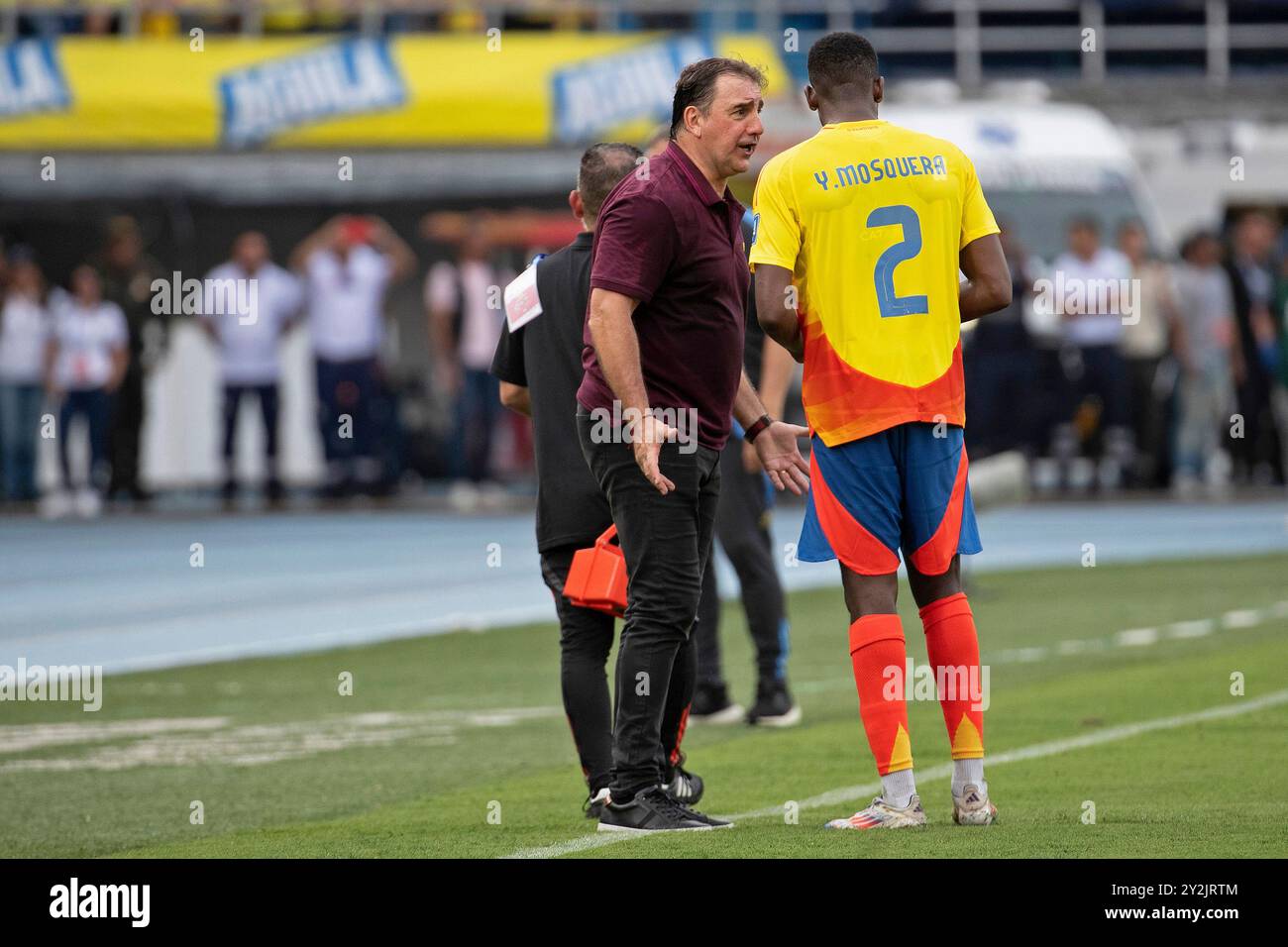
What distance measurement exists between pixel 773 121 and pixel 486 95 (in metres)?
3.65

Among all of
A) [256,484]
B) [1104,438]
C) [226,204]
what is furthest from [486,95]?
[1104,438]

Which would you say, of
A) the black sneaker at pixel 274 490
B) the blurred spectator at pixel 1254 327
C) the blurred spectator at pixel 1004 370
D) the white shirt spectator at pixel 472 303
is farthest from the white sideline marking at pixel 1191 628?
the black sneaker at pixel 274 490

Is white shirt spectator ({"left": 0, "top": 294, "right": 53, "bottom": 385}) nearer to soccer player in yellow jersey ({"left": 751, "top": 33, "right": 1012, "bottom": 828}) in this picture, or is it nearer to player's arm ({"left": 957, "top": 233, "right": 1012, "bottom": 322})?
soccer player in yellow jersey ({"left": 751, "top": 33, "right": 1012, "bottom": 828})

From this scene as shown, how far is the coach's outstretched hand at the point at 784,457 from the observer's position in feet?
23.9

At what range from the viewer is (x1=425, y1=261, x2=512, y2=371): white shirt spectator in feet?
76.2

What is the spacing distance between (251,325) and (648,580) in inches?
648

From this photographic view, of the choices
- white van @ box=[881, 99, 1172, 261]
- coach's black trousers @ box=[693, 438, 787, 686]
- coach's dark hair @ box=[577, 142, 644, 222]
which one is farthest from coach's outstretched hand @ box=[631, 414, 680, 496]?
white van @ box=[881, 99, 1172, 261]

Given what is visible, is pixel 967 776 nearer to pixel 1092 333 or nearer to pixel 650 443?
pixel 650 443

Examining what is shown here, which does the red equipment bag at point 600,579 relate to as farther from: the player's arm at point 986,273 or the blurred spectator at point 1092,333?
the blurred spectator at point 1092,333

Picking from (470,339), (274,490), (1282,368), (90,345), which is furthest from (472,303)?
(1282,368)

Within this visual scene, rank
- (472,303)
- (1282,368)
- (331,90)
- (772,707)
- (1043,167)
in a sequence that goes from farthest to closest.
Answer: (331,90), (1282,368), (1043,167), (472,303), (772,707)

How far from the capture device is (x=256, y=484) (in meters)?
25.9

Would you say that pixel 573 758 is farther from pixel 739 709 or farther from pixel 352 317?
pixel 352 317

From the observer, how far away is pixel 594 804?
293 inches
